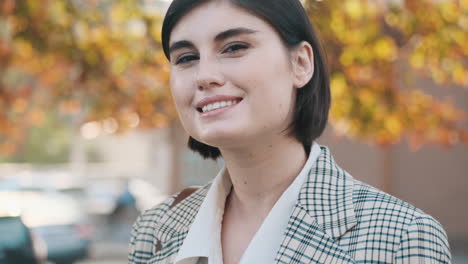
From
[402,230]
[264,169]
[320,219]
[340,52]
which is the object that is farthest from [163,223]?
[340,52]

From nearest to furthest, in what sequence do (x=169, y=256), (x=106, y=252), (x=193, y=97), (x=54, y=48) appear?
(x=193, y=97)
(x=169, y=256)
(x=54, y=48)
(x=106, y=252)

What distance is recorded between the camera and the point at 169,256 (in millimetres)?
2082

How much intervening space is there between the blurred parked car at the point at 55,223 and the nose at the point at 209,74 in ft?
31.7

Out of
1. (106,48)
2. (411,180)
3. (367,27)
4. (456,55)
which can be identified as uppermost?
(106,48)

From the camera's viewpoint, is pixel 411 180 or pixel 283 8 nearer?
pixel 283 8

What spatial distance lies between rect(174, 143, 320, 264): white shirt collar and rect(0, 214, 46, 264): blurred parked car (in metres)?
2.77

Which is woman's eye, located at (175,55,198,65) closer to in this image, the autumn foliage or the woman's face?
the woman's face

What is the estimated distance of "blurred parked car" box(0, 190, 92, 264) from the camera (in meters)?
11.3

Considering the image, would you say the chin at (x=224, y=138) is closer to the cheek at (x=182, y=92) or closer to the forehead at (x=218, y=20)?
the cheek at (x=182, y=92)

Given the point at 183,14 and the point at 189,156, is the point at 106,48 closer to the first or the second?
the point at 183,14

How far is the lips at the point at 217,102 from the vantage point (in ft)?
5.75

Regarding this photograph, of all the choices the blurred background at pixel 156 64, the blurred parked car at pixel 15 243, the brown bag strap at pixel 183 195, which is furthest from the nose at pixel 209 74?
the blurred parked car at pixel 15 243

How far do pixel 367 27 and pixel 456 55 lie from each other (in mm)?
746

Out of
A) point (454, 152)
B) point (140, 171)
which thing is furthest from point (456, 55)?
point (140, 171)
